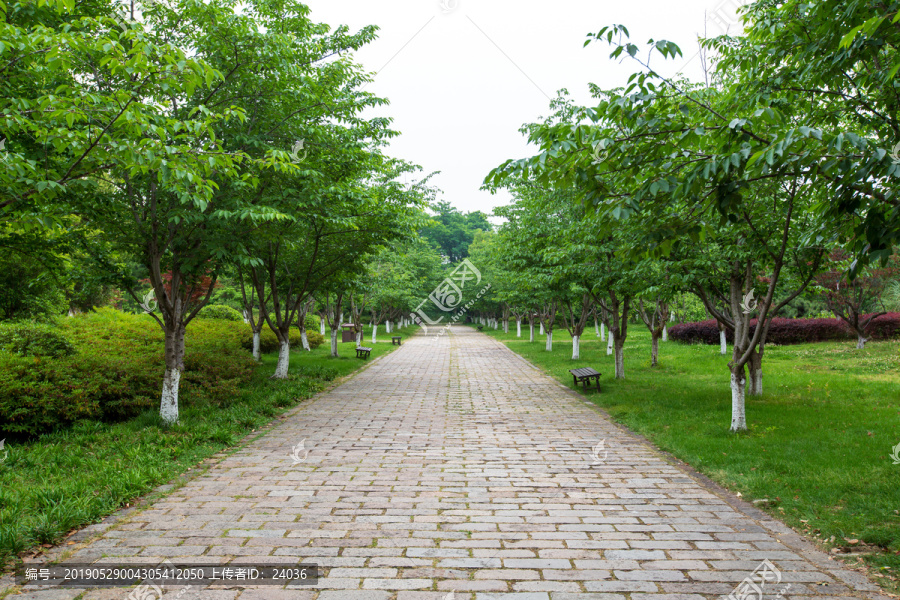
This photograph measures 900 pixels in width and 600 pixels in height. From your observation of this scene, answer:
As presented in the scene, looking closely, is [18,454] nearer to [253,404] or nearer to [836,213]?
[253,404]

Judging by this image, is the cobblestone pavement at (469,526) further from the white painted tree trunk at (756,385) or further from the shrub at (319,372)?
the shrub at (319,372)

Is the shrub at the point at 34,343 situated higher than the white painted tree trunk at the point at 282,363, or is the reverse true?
the shrub at the point at 34,343

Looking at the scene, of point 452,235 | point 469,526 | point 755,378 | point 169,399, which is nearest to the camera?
point 469,526

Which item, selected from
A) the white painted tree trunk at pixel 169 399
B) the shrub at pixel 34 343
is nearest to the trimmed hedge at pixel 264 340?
the shrub at pixel 34 343

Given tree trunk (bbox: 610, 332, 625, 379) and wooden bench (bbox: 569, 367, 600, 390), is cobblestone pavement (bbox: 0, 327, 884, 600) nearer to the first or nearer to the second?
wooden bench (bbox: 569, 367, 600, 390)

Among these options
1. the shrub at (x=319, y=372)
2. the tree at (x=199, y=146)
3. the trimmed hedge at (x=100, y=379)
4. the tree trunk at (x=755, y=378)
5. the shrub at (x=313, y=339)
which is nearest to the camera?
the trimmed hedge at (x=100, y=379)

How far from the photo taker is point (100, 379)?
7.85 metres

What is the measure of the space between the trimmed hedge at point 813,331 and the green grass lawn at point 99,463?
18.8 metres

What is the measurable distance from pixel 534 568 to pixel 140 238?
7375 mm

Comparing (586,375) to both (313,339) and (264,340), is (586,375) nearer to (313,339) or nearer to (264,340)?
(264,340)

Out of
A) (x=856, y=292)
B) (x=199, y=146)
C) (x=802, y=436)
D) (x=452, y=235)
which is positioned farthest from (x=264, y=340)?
(x=452, y=235)

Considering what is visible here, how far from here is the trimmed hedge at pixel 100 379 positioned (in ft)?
22.5

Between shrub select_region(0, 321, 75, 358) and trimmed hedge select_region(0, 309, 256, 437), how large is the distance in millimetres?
273

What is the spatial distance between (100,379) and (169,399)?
3.18 feet
